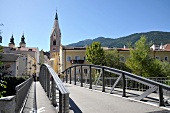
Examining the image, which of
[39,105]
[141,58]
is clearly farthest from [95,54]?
[39,105]

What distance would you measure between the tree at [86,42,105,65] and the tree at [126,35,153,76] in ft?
31.3

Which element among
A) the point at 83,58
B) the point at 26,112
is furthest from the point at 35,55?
the point at 26,112

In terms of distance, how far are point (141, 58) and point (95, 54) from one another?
11.9 metres

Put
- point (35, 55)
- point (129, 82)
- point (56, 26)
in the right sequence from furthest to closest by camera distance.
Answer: point (56, 26)
point (35, 55)
point (129, 82)

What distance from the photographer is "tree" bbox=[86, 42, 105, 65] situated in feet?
143

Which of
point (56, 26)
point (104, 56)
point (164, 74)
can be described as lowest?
point (164, 74)

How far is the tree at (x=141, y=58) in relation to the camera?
34.0 meters

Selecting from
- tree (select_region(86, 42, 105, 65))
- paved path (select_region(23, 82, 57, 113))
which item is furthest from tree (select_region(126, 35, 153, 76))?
paved path (select_region(23, 82, 57, 113))

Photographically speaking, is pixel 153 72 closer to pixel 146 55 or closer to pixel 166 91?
pixel 146 55

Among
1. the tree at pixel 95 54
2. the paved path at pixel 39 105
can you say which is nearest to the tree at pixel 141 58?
the tree at pixel 95 54

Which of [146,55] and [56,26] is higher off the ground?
[56,26]

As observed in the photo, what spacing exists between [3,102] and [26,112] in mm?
2900

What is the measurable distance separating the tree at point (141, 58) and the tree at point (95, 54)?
9547 millimetres

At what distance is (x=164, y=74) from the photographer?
114 feet
